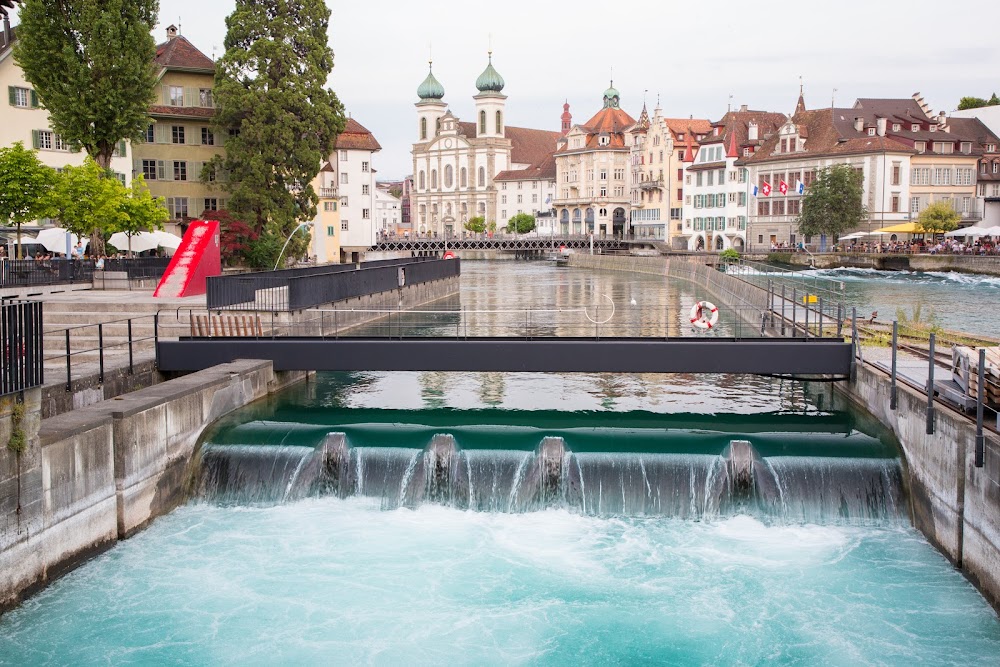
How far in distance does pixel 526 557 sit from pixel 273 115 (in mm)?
46584

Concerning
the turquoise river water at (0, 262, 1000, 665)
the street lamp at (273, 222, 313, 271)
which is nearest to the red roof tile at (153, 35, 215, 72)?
the street lamp at (273, 222, 313, 271)

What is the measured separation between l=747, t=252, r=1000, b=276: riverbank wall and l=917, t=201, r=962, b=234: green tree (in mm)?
7621

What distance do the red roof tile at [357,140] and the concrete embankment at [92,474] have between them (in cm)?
8339

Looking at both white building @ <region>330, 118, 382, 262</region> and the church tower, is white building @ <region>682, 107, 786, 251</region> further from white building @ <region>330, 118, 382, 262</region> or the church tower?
the church tower

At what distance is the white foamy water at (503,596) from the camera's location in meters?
14.1

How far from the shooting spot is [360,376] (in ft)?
103

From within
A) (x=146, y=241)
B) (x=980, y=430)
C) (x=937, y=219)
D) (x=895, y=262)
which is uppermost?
(x=937, y=219)

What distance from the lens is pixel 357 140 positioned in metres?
104

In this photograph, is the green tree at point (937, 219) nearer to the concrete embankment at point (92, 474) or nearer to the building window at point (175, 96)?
the building window at point (175, 96)

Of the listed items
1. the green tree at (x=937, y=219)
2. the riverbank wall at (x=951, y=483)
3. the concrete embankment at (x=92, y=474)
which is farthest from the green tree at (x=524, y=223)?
the riverbank wall at (x=951, y=483)

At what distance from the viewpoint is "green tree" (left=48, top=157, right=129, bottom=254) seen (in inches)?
1736

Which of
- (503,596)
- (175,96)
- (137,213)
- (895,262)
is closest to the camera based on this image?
(503,596)

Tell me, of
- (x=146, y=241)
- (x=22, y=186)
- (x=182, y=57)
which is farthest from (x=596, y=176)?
(x=22, y=186)

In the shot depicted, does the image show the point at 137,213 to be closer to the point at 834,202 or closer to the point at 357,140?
the point at 357,140
